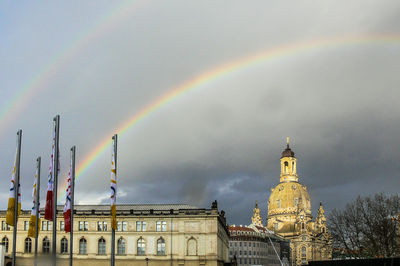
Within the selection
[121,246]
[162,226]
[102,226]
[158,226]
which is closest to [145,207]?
[102,226]

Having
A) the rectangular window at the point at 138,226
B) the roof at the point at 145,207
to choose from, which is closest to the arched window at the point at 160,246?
the rectangular window at the point at 138,226

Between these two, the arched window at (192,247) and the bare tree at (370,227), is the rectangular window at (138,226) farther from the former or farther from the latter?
the bare tree at (370,227)

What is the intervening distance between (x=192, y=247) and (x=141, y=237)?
1113 centimetres

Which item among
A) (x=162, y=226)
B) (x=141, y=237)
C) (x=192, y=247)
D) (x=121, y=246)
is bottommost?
(x=192, y=247)

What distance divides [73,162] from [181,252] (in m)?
66.0

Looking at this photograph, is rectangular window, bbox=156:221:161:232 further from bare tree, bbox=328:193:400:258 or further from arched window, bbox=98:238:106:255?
bare tree, bbox=328:193:400:258

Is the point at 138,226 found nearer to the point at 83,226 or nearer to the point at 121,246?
the point at 121,246

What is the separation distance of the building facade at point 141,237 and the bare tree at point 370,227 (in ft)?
82.2

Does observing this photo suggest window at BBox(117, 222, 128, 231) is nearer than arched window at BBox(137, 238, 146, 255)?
No

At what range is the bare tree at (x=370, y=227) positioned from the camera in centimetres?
9575

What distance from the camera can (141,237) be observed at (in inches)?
4348

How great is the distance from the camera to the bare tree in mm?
95750

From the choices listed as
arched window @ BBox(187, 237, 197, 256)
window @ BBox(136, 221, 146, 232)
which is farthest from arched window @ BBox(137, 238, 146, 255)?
arched window @ BBox(187, 237, 197, 256)

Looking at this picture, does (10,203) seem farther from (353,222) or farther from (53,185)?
(353,222)
